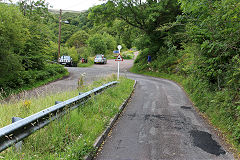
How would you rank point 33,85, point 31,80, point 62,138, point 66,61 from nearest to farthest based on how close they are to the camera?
point 62,138
point 31,80
point 33,85
point 66,61

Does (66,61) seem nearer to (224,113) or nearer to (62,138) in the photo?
(224,113)

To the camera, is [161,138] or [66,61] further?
[66,61]

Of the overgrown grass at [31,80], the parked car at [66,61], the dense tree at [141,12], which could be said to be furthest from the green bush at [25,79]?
the parked car at [66,61]

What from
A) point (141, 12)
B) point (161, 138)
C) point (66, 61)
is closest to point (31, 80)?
point (161, 138)

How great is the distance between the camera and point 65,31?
234 feet

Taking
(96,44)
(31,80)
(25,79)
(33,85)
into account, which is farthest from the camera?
(96,44)

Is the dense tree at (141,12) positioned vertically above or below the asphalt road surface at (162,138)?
above

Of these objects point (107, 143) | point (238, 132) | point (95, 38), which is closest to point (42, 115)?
point (107, 143)

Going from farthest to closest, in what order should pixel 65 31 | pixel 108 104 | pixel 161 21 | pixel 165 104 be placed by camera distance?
pixel 65 31 → pixel 161 21 → pixel 165 104 → pixel 108 104

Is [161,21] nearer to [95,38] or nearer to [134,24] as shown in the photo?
[134,24]

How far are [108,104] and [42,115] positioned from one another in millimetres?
3632

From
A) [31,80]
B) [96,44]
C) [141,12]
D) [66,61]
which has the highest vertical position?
[141,12]

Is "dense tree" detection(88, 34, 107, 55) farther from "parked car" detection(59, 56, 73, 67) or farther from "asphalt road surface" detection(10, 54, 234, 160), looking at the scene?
"asphalt road surface" detection(10, 54, 234, 160)

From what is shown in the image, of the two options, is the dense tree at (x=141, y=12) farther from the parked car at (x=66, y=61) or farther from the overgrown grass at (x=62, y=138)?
the overgrown grass at (x=62, y=138)
